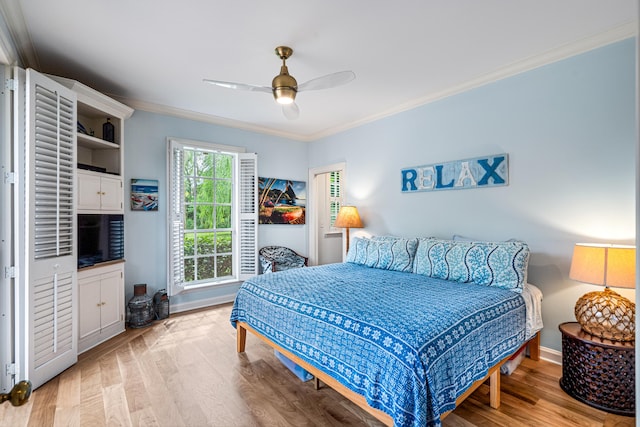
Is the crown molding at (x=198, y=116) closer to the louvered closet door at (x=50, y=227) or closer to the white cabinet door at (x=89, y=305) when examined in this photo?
the louvered closet door at (x=50, y=227)

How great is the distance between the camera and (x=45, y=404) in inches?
80.4

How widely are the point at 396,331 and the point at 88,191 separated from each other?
302cm

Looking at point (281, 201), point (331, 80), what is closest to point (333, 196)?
point (281, 201)

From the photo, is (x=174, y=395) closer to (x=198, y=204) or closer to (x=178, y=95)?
(x=198, y=204)

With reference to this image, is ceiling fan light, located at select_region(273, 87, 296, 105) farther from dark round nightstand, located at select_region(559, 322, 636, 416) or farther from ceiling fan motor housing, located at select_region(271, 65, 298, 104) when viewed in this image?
dark round nightstand, located at select_region(559, 322, 636, 416)

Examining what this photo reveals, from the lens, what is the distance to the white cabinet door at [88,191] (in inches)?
109

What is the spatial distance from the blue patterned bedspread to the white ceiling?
1949 millimetres

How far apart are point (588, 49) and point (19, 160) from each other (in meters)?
4.40

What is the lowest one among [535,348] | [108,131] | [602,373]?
[535,348]

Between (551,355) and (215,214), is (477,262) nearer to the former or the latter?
(551,355)

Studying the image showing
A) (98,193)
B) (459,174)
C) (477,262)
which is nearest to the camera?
(477,262)

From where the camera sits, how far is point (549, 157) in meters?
2.63

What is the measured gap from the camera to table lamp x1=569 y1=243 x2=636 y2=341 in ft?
6.48

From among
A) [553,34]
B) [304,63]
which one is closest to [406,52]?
[304,63]
